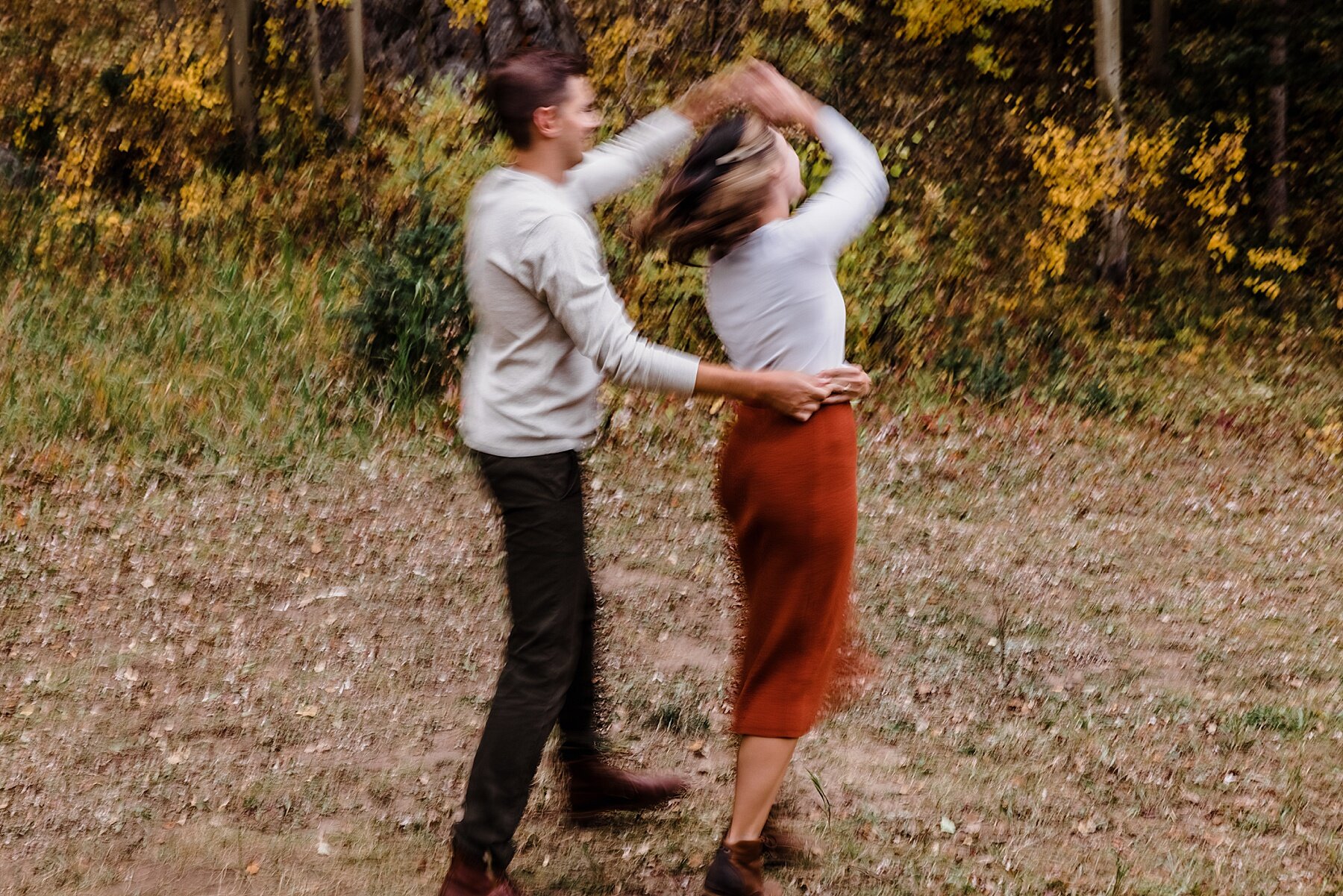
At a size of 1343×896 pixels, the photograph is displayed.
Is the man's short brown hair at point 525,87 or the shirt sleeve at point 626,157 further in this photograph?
the shirt sleeve at point 626,157

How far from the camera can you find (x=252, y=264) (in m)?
10.6

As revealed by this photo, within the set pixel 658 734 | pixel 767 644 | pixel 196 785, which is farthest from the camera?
pixel 658 734

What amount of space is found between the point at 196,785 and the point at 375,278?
514 centimetres

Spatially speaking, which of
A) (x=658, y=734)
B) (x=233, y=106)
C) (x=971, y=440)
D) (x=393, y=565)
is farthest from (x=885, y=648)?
(x=233, y=106)

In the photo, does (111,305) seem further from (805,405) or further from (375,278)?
(805,405)

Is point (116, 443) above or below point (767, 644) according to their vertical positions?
below

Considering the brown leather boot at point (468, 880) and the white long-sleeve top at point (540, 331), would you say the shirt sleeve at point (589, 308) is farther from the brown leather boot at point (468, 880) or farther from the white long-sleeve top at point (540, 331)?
the brown leather boot at point (468, 880)

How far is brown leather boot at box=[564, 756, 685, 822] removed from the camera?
3863 millimetres

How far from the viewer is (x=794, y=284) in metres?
3.01

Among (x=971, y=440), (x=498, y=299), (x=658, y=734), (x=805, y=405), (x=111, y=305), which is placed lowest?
(x=971, y=440)

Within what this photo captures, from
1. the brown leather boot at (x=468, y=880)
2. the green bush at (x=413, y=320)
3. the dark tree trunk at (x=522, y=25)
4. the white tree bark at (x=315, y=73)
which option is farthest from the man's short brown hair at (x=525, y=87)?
the dark tree trunk at (x=522, y=25)

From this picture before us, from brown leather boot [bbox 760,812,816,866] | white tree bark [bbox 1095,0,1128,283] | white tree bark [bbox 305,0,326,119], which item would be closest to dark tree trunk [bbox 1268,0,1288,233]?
white tree bark [bbox 1095,0,1128,283]

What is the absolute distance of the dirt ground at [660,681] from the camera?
3.95 metres

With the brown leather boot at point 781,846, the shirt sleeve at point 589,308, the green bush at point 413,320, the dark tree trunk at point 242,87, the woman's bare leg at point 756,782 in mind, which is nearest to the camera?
the shirt sleeve at point 589,308
